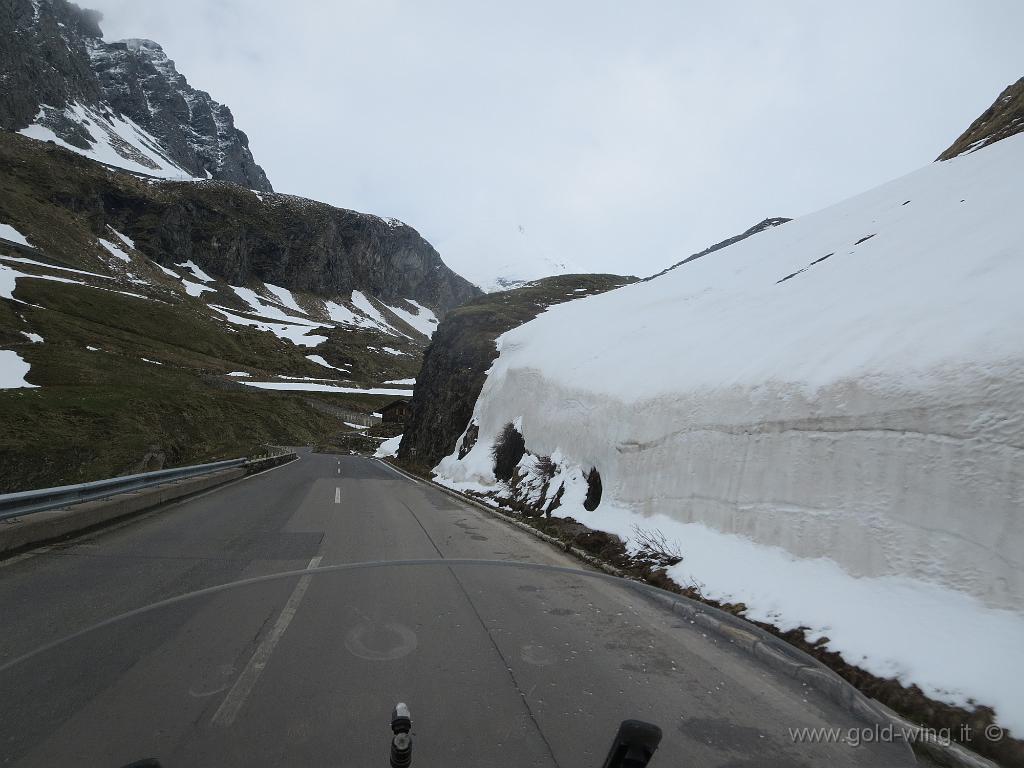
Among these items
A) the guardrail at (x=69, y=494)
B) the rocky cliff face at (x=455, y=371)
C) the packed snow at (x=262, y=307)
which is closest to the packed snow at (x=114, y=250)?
the packed snow at (x=262, y=307)

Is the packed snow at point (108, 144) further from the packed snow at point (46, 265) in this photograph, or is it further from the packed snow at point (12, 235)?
the packed snow at point (46, 265)

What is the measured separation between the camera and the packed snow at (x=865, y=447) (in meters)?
4.51

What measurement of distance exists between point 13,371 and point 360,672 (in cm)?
4090

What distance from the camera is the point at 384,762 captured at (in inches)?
113

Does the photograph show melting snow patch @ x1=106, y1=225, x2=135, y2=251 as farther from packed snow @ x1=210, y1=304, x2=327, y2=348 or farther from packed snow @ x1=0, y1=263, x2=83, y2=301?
packed snow @ x1=0, y1=263, x2=83, y2=301

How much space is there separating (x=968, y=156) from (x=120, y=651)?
80.6 feet

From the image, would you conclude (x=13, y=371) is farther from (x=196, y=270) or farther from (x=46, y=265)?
(x=196, y=270)

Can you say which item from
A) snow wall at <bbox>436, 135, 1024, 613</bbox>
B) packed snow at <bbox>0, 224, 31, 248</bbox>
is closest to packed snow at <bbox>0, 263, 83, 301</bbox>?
packed snow at <bbox>0, 224, 31, 248</bbox>

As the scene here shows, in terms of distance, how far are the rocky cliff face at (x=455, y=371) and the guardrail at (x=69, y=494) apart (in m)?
14.7

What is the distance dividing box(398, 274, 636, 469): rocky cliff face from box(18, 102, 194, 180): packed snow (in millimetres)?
180608

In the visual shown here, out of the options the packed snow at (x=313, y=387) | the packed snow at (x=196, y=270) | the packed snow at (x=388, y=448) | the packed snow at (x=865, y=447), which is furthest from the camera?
the packed snow at (x=196, y=270)

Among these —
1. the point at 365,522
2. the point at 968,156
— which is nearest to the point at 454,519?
the point at 365,522

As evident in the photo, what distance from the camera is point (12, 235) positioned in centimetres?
8888

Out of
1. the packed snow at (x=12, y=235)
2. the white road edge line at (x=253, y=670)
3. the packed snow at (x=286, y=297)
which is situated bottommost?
the white road edge line at (x=253, y=670)
